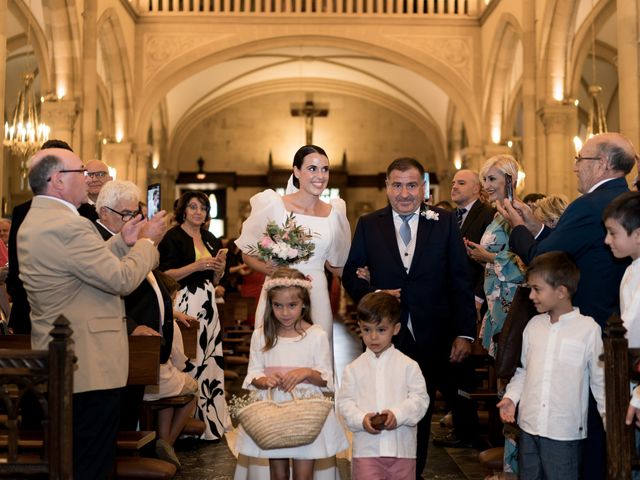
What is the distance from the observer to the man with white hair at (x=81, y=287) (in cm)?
405

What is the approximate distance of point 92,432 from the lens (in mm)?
4219

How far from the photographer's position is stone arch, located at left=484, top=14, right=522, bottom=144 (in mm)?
19797

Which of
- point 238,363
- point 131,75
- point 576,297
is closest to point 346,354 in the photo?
point 238,363

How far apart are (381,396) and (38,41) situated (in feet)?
48.8

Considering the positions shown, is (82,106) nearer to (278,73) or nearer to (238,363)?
(238,363)

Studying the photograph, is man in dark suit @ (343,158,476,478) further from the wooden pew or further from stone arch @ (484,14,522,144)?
stone arch @ (484,14,522,144)

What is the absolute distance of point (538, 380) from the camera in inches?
168

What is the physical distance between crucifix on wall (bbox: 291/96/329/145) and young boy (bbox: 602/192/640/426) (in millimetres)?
24767

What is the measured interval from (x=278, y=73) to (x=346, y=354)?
1606 centimetres

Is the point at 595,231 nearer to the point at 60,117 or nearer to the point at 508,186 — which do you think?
the point at 508,186

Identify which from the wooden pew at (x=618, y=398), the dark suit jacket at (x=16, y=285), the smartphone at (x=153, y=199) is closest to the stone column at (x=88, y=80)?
the smartphone at (x=153, y=199)

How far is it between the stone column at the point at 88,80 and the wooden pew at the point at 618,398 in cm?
1467

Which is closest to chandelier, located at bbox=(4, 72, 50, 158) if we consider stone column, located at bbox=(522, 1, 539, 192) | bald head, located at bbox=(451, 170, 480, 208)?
stone column, located at bbox=(522, 1, 539, 192)

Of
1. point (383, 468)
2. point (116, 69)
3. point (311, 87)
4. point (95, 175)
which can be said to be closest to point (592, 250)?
point (383, 468)
